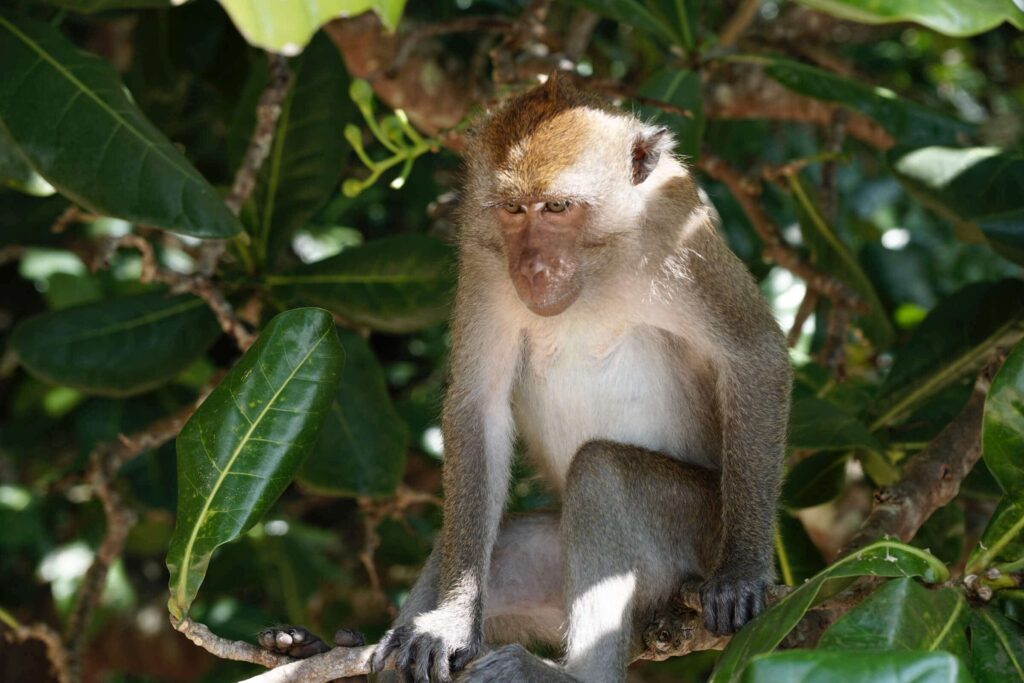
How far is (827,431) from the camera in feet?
14.0

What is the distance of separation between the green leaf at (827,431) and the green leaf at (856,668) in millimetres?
1968

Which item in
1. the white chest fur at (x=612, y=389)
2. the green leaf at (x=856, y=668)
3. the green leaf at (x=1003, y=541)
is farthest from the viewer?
the white chest fur at (x=612, y=389)

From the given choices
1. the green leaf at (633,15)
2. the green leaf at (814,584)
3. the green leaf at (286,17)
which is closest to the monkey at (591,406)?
the green leaf at (633,15)

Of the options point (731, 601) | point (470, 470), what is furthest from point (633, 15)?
point (731, 601)

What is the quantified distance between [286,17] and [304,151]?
104 inches

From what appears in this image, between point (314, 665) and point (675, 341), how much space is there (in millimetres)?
1818

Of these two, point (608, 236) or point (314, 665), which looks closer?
point (314, 665)

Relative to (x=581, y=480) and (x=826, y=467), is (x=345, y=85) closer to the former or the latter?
(x=581, y=480)

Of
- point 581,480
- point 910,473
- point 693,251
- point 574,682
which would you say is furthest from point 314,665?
point 910,473

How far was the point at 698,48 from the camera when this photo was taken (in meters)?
5.27

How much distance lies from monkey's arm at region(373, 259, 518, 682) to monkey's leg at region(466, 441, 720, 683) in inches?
12.6

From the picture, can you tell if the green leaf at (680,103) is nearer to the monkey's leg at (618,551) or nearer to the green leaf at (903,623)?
the monkey's leg at (618,551)

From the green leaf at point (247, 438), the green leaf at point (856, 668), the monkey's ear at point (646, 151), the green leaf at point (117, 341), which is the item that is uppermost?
the green leaf at point (856, 668)

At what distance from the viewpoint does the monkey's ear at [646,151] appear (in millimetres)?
4215
